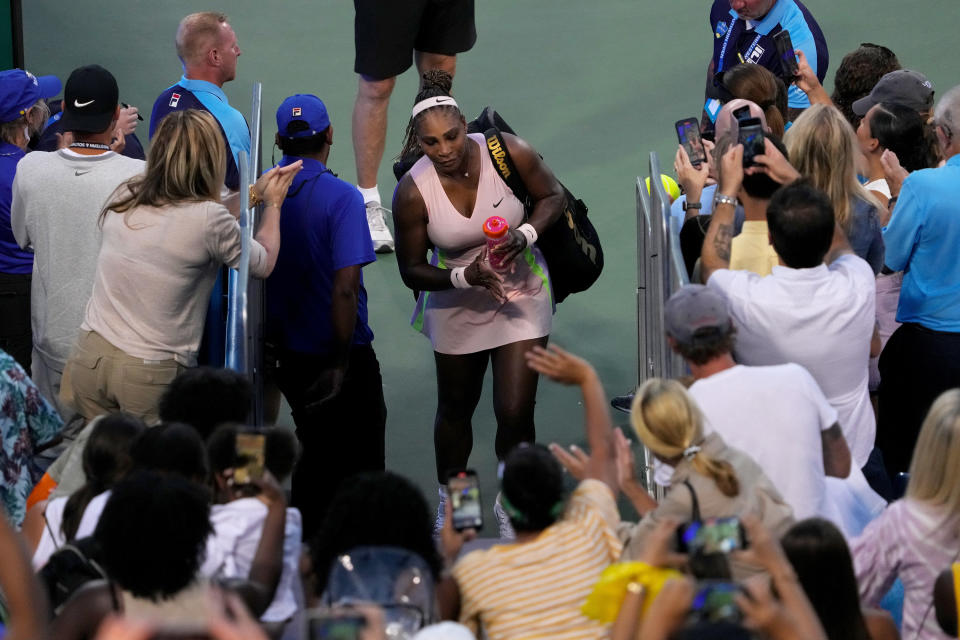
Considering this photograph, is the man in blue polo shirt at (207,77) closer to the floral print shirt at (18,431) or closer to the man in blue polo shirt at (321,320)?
the man in blue polo shirt at (321,320)

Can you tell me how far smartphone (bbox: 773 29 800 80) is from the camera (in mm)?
6418

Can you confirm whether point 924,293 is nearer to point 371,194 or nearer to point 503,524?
point 503,524

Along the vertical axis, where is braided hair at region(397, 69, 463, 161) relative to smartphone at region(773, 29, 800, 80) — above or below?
below

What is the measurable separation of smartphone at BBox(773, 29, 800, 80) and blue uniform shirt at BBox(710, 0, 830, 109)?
275mm

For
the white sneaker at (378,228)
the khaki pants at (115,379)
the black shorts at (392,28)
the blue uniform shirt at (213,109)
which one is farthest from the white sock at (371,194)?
the khaki pants at (115,379)

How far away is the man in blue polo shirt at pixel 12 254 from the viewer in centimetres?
546

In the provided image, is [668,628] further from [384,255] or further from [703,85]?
[703,85]

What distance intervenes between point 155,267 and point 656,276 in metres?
1.77

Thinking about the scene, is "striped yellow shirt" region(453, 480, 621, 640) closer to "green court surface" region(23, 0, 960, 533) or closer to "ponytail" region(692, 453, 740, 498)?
"ponytail" region(692, 453, 740, 498)

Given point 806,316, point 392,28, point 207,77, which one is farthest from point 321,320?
point 392,28

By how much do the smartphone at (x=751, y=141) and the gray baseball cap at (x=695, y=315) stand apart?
2.73ft

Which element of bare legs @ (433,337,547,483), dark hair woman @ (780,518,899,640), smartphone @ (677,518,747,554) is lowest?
bare legs @ (433,337,547,483)

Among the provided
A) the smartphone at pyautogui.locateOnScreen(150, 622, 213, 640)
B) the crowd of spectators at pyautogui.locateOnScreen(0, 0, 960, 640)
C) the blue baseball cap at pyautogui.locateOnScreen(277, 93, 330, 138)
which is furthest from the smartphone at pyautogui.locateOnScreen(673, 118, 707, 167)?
the smartphone at pyautogui.locateOnScreen(150, 622, 213, 640)

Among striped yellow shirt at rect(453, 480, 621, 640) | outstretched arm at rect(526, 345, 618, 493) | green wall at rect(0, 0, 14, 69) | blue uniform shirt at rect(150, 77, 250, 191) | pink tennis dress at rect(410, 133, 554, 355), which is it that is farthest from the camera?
green wall at rect(0, 0, 14, 69)
